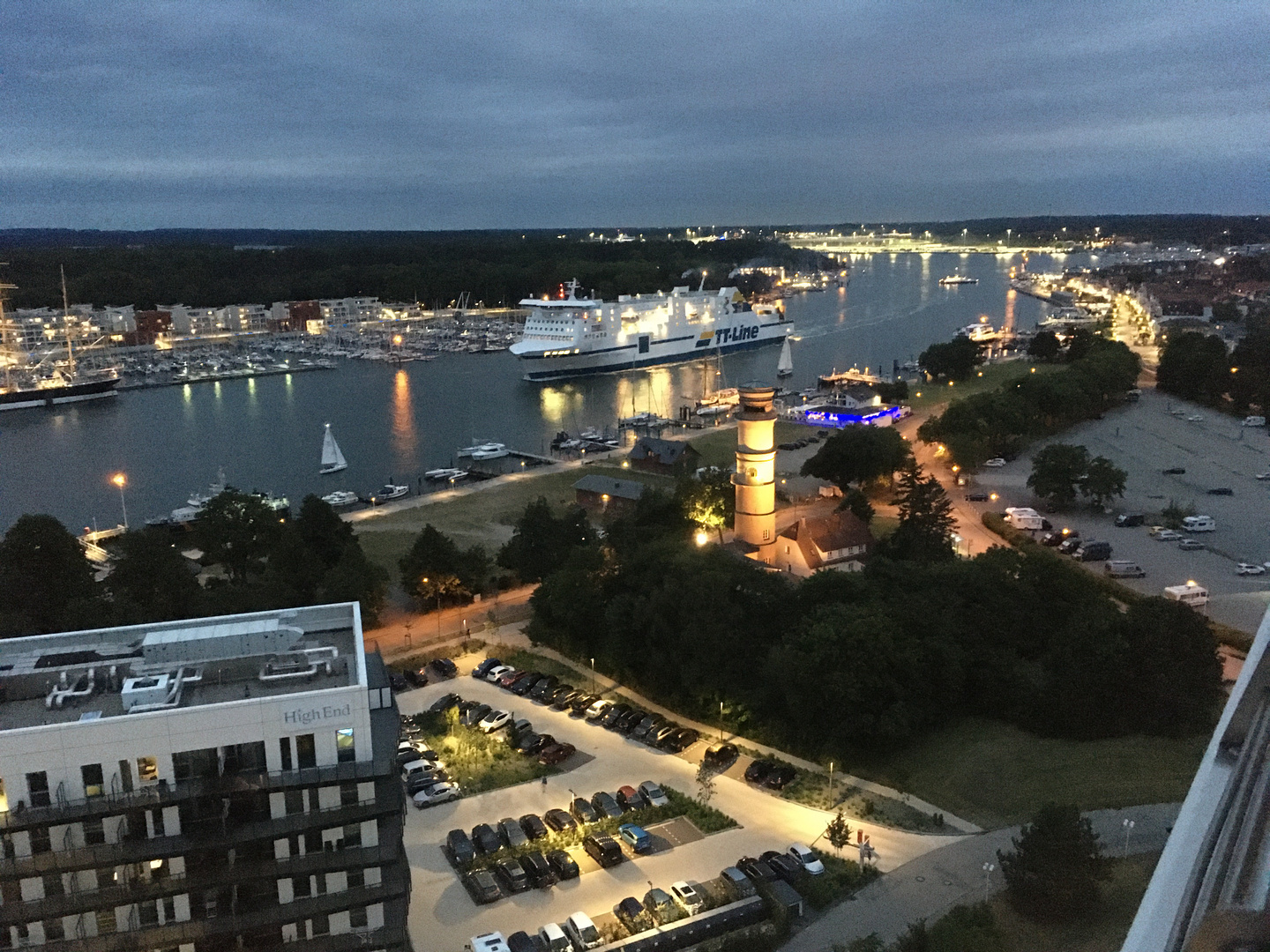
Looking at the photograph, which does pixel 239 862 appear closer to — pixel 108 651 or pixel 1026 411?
pixel 108 651

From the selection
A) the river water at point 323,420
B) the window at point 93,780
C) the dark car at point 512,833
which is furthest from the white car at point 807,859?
the river water at point 323,420

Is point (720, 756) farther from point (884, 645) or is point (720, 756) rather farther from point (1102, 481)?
point (1102, 481)

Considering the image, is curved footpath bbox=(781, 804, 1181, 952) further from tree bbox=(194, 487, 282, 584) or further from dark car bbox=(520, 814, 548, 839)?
tree bbox=(194, 487, 282, 584)

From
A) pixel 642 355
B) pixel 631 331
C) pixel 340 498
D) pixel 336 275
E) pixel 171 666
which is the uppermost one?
pixel 336 275

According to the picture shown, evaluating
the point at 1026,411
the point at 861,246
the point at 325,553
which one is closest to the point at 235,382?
the point at 325,553

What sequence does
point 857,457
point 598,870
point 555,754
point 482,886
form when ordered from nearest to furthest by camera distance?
point 482,886
point 598,870
point 555,754
point 857,457

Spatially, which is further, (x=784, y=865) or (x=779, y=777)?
(x=779, y=777)

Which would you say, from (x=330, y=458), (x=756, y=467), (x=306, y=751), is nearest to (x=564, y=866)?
(x=306, y=751)
